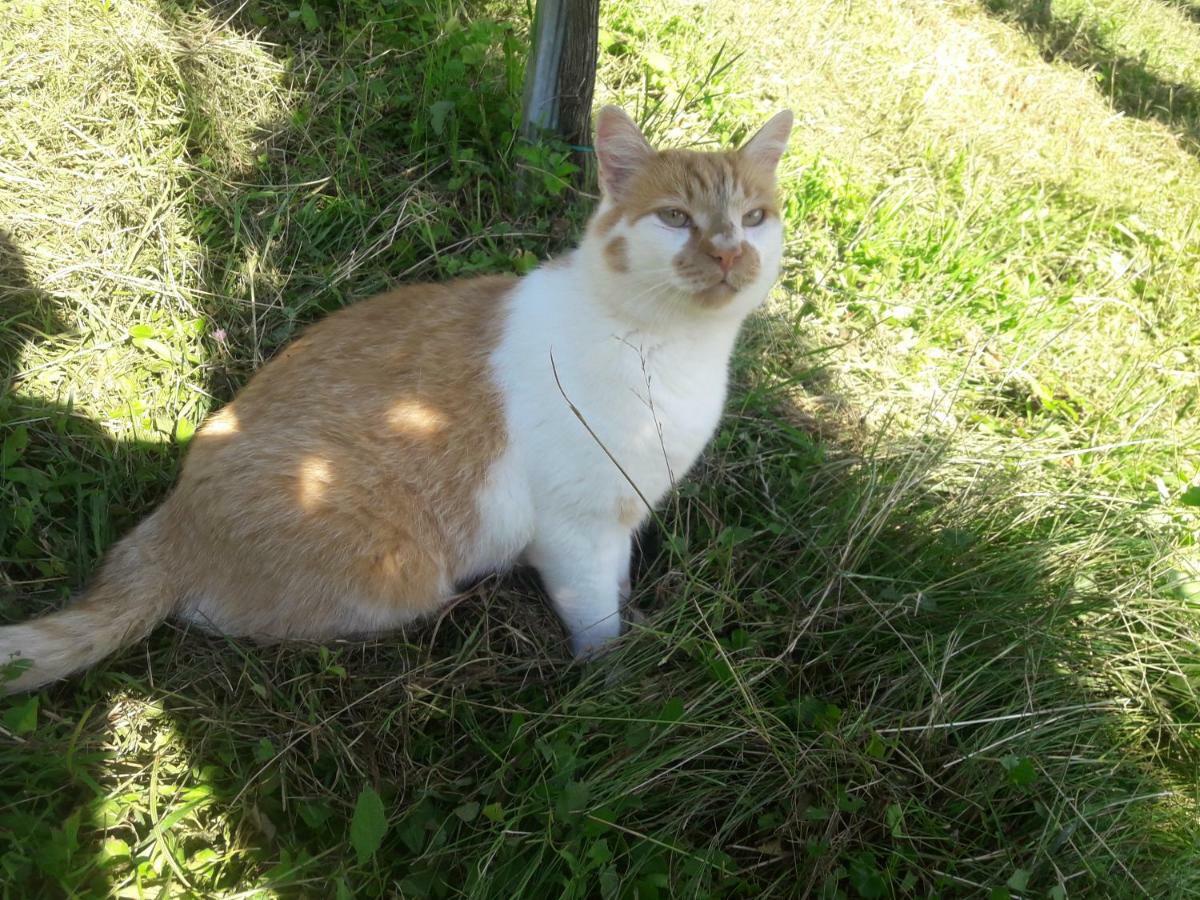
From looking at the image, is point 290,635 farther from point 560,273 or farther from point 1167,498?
point 1167,498

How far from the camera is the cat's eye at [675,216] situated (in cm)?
232

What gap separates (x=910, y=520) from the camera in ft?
8.68

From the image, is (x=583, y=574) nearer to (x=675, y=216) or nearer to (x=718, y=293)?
(x=718, y=293)

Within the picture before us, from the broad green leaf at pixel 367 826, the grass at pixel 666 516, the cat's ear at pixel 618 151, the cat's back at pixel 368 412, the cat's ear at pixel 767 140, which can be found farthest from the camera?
the cat's ear at pixel 767 140

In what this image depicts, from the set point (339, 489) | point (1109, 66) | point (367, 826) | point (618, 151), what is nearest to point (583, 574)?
point (339, 489)

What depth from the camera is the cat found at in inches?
88.4

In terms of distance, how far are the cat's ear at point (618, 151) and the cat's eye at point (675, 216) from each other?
20 centimetres

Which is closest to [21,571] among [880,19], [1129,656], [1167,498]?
[1129,656]

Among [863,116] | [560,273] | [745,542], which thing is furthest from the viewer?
[863,116]

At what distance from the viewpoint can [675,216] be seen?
7.63 ft

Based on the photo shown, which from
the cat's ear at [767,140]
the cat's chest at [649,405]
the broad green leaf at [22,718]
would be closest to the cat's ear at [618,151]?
the cat's ear at [767,140]

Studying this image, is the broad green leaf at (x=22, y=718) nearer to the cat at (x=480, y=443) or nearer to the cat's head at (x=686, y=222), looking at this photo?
the cat at (x=480, y=443)

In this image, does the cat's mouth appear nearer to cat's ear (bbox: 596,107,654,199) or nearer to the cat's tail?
cat's ear (bbox: 596,107,654,199)

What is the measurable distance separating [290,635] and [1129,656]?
2.48 m
